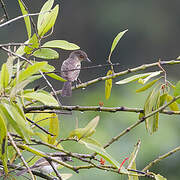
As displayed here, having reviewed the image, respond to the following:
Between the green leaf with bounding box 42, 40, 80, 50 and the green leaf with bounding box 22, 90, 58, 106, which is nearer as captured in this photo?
the green leaf with bounding box 22, 90, 58, 106

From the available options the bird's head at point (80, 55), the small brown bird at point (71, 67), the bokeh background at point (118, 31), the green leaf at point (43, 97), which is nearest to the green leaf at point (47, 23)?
the green leaf at point (43, 97)

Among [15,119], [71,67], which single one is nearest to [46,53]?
[15,119]

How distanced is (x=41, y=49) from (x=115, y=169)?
1.51 ft

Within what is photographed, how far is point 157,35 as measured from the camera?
13727mm

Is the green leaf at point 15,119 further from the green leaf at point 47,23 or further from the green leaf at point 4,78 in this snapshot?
the green leaf at point 47,23

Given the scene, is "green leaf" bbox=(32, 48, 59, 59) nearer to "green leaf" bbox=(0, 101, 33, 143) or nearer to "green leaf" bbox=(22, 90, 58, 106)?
"green leaf" bbox=(22, 90, 58, 106)

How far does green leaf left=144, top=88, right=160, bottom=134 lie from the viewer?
1088 millimetres

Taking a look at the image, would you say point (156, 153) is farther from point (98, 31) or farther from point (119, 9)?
point (119, 9)

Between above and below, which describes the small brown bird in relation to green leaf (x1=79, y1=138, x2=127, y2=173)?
above

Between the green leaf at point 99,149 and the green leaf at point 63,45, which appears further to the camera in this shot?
the green leaf at point 63,45

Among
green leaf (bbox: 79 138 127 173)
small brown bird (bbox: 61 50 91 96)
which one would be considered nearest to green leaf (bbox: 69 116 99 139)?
green leaf (bbox: 79 138 127 173)

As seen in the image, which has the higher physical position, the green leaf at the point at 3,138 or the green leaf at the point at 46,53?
the green leaf at the point at 46,53

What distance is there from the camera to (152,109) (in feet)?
3.64

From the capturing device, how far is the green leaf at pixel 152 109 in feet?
3.57
